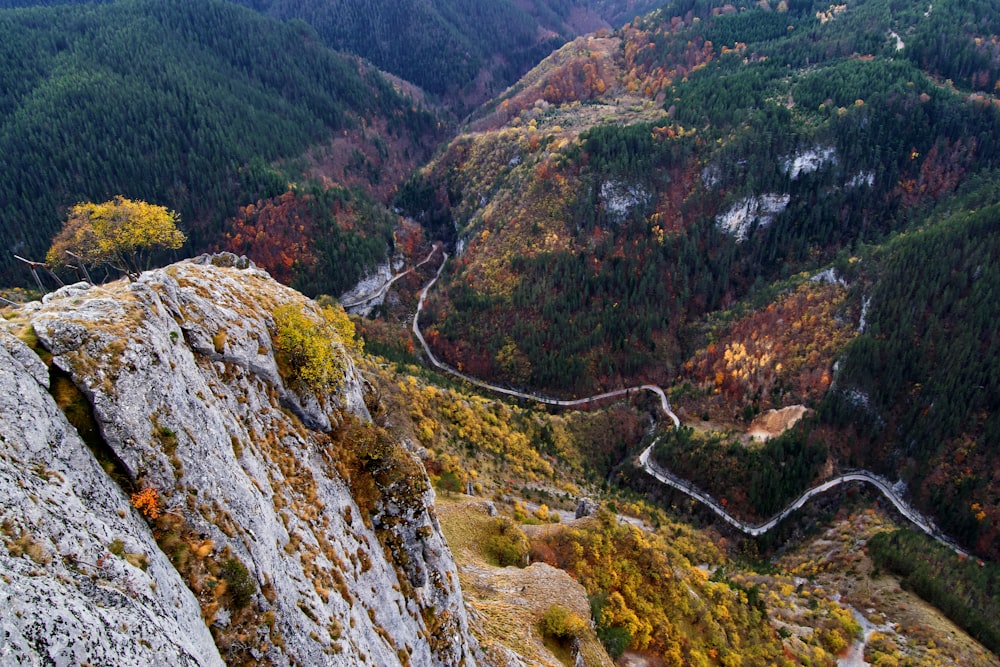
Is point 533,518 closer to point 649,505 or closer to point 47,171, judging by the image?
point 649,505

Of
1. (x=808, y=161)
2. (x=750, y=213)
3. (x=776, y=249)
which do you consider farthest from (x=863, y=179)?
(x=750, y=213)

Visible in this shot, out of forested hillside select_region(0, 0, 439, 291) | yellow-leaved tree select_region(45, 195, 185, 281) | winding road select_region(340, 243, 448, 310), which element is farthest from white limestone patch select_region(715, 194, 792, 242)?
yellow-leaved tree select_region(45, 195, 185, 281)

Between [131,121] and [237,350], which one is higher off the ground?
[131,121]

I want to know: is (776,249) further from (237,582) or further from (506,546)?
(237,582)

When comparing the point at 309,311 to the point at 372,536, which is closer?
the point at 372,536

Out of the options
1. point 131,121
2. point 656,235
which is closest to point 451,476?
point 656,235
